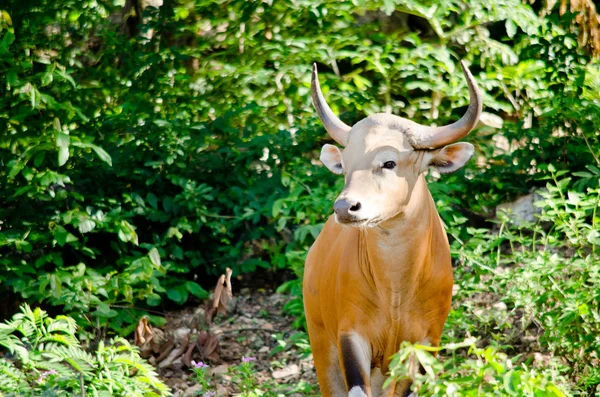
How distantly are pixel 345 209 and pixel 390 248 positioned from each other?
0.49 m

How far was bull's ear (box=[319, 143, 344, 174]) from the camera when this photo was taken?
4.23 m

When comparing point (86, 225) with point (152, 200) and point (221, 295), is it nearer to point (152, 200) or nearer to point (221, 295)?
point (152, 200)

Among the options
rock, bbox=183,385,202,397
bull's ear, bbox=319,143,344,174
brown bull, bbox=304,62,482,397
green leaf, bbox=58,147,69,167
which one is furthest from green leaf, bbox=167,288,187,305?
bull's ear, bbox=319,143,344,174

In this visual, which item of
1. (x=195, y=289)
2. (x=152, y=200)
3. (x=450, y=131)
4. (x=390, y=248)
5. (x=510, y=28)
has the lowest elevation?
(x=195, y=289)

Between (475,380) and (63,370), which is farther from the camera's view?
(63,370)

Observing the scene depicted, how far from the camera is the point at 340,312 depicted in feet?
13.6

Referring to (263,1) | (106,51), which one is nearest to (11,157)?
(106,51)

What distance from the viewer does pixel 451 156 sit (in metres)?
4.04

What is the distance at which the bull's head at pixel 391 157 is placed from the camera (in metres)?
3.75

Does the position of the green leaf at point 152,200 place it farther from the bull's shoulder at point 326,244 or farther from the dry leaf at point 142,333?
the bull's shoulder at point 326,244

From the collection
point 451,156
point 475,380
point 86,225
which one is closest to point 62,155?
point 86,225

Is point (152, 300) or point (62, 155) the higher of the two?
point (62, 155)

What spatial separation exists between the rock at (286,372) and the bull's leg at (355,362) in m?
2.12

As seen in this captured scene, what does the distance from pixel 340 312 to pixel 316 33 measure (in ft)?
14.3
